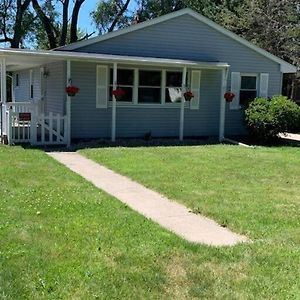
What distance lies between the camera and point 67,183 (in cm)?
782

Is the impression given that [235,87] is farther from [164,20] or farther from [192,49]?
[164,20]

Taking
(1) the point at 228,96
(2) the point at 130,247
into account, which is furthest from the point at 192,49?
(2) the point at 130,247

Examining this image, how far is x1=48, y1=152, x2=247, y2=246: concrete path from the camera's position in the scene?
5254mm

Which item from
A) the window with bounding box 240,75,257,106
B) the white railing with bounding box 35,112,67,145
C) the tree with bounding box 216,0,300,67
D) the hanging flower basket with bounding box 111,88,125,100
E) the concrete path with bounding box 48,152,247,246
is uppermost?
the tree with bounding box 216,0,300,67

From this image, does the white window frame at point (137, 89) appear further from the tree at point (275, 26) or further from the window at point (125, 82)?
the tree at point (275, 26)

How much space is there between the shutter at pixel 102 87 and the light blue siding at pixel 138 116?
0.14 metres

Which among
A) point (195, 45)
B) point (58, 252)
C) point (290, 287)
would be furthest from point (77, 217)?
point (195, 45)

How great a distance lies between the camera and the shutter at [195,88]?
1639cm

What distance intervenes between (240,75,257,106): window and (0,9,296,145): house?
0.13ft

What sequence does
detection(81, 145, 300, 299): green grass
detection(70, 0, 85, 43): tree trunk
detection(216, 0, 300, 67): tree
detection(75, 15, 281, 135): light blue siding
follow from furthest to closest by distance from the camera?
1. detection(70, 0, 85, 43): tree trunk
2. detection(216, 0, 300, 67): tree
3. detection(75, 15, 281, 135): light blue siding
4. detection(81, 145, 300, 299): green grass

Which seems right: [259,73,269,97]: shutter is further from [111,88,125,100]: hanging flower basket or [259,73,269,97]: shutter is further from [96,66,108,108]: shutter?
[96,66,108,108]: shutter

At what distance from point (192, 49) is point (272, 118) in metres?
4.05

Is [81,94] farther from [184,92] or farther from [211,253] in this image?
[211,253]

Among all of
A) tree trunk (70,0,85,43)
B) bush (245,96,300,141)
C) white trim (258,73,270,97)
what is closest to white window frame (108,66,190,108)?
bush (245,96,300,141)
